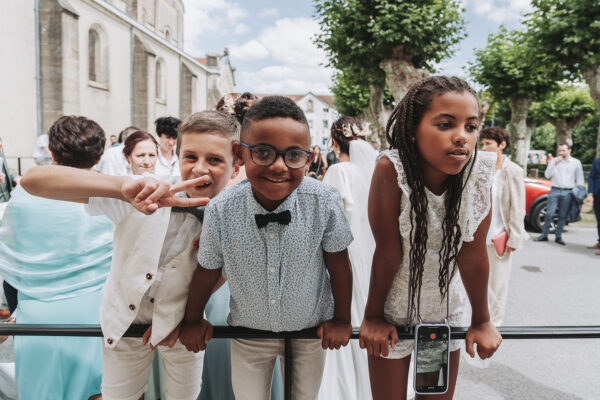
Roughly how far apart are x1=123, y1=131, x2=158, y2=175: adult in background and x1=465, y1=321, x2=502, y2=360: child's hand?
11.4 feet

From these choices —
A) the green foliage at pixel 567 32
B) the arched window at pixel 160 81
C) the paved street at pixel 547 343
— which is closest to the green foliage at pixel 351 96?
the arched window at pixel 160 81

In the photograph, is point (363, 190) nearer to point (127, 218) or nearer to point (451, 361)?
point (451, 361)

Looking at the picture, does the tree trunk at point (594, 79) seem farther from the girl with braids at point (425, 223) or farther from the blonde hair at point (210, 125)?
the blonde hair at point (210, 125)

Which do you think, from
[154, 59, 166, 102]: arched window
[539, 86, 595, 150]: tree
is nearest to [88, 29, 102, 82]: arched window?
[154, 59, 166, 102]: arched window

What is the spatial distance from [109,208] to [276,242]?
68 cm

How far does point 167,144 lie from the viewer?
4.81 m

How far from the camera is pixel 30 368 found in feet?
7.26

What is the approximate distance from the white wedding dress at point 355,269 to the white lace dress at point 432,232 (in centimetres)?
154

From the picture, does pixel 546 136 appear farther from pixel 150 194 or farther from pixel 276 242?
pixel 150 194

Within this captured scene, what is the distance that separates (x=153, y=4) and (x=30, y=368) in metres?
35.2

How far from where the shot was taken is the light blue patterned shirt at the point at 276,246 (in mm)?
1406

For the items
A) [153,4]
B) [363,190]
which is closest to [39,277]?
[363,190]

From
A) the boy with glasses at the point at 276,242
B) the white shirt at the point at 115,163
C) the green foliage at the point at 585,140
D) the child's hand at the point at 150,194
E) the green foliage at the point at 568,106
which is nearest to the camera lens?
the child's hand at the point at 150,194

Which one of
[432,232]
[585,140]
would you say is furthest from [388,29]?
[585,140]
